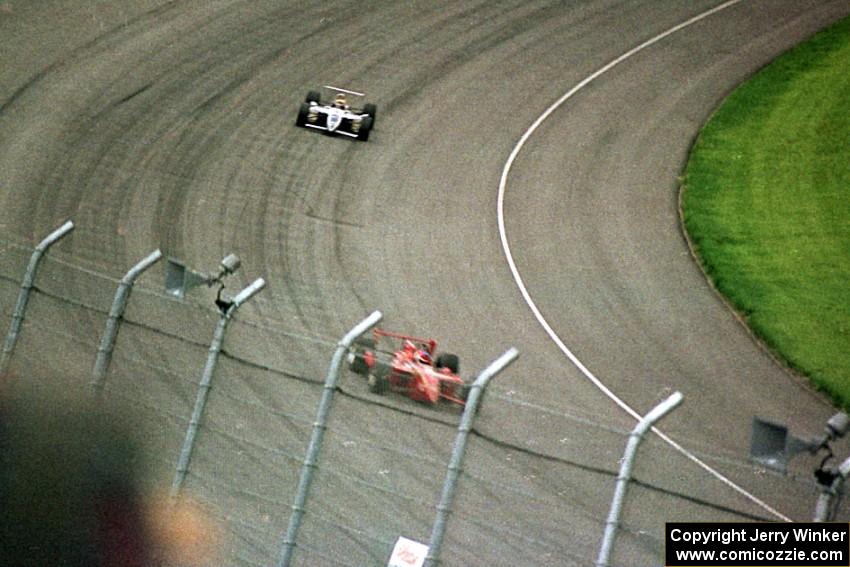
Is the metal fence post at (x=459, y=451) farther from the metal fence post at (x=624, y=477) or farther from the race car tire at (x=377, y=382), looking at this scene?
the race car tire at (x=377, y=382)

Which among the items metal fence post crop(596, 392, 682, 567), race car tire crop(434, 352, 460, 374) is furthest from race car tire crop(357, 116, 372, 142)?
metal fence post crop(596, 392, 682, 567)

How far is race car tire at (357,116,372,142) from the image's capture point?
28.3 m

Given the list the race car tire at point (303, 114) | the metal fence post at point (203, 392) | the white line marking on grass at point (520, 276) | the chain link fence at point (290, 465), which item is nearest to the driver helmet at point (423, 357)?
the white line marking on grass at point (520, 276)

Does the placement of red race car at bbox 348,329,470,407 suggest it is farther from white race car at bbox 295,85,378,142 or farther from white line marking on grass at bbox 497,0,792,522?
white race car at bbox 295,85,378,142

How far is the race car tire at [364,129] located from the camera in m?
28.3

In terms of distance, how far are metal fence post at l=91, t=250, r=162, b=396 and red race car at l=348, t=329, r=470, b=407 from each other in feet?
16.9

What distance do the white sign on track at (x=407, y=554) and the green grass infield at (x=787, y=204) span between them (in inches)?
484

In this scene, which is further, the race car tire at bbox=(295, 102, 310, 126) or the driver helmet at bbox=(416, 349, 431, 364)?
the race car tire at bbox=(295, 102, 310, 126)

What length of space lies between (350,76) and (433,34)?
12.0ft

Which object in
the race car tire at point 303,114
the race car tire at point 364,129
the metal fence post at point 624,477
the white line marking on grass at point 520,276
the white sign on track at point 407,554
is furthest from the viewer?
the race car tire at point 303,114

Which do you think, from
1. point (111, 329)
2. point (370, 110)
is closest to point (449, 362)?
point (111, 329)

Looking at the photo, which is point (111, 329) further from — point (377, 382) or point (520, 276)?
point (520, 276)

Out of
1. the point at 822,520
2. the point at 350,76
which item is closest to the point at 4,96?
the point at 350,76

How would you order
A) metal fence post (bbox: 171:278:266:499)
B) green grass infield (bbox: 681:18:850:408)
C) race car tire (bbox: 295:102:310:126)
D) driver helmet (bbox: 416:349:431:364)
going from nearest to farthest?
metal fence post (bbox: 171:278:266:499), driver helmet (bbox: 416:349:431:364), green grass infield (bbox: 681:18:850:408), race car tire (bbox: 295:102:310:126)
